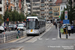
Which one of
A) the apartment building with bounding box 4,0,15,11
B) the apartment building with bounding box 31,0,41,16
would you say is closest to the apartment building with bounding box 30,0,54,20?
the apartment building with bounding box 31,0,41,16

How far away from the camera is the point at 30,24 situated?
112 ft

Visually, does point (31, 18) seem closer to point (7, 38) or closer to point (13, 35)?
point (13, 35)

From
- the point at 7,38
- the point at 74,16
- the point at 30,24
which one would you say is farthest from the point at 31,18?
the point at 74,16

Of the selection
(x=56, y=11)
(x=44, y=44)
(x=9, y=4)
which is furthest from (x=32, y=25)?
(x=56, y=11)

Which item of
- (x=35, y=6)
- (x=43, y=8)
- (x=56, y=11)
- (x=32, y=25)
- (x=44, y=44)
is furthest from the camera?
(x=35, y=6)

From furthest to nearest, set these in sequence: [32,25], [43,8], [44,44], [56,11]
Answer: [43,8], [56,11], [32,25], [44,44]

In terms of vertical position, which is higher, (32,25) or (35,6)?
(32,25)

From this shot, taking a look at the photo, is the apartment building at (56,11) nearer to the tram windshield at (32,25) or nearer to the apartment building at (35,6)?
the apartment building at (35,6)

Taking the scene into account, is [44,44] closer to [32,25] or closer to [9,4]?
[32,25]

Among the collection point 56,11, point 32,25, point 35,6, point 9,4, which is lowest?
point 56,11

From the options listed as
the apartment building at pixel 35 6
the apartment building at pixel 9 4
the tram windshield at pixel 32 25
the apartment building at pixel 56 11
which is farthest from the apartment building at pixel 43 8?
the tram windshield at pixel 32 25

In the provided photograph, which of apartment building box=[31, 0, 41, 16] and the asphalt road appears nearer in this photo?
the asphalt road

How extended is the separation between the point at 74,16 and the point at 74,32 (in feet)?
20.3

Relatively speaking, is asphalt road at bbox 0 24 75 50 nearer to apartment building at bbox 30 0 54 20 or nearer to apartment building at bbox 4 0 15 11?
apartment building at bbox 4 0 15 11
